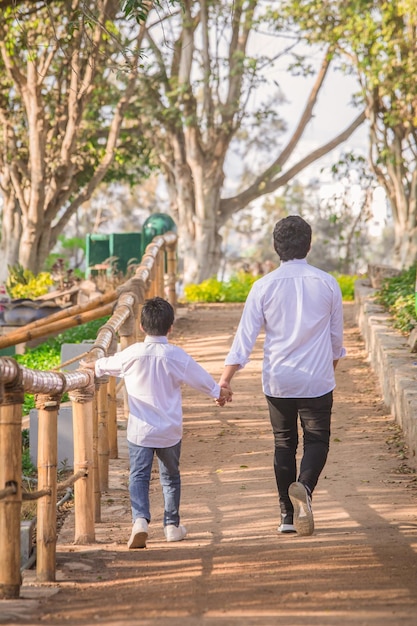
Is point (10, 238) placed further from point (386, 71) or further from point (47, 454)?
point (47, 454)

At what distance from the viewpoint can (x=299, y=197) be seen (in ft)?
150

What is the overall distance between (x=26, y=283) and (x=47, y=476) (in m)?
13.9

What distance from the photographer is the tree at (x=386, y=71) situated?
17141mm

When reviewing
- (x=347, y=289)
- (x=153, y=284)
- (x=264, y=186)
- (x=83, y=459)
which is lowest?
(x=347, y=289)

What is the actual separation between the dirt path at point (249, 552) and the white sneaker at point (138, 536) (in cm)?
6

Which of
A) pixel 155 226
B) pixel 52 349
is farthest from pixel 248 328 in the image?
pixel 155 226

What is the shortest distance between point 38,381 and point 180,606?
1073mm

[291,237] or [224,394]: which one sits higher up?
[291,237]

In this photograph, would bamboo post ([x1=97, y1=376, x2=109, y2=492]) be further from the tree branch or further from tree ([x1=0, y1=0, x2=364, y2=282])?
the tree branch

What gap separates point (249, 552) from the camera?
480 centimetres

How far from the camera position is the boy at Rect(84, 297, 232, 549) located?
16.6 feet

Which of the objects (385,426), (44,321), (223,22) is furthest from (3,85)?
(385,426)

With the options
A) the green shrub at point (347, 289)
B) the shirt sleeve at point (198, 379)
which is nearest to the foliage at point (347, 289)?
the green shrub at point (347, 289)

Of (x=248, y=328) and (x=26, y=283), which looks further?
Answer: (x=26, y=283)
